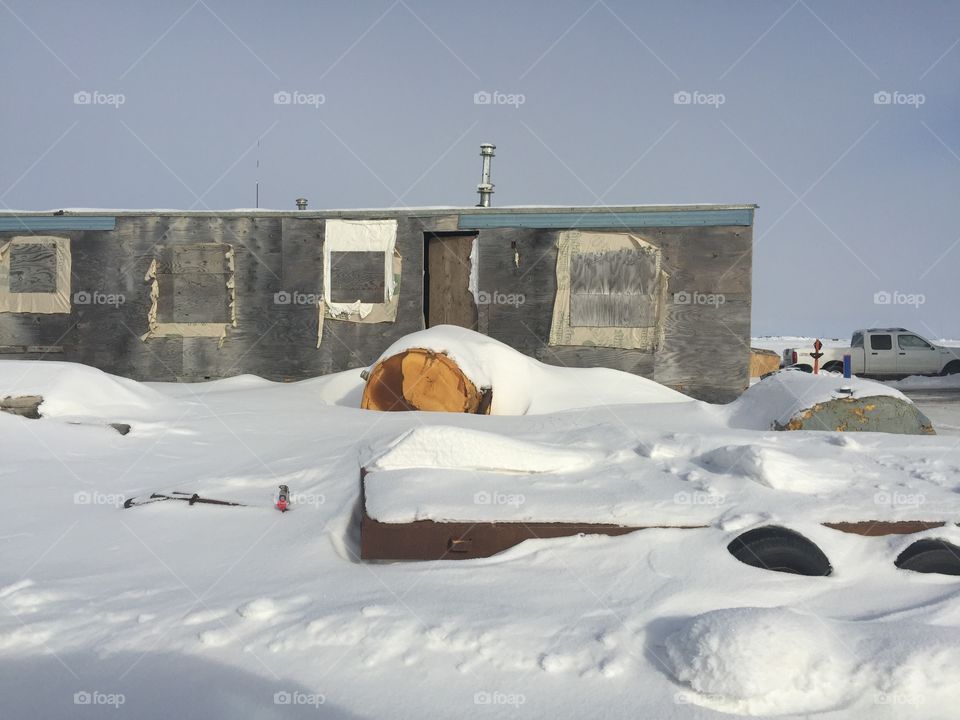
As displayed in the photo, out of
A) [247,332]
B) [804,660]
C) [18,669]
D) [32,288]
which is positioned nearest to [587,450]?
[804,660]

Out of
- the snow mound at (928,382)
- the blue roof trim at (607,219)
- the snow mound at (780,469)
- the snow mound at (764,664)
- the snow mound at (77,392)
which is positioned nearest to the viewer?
the snow mound at (764,664)

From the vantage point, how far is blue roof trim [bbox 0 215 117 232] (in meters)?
12.5

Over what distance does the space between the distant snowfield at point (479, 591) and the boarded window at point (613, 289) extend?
5210mm

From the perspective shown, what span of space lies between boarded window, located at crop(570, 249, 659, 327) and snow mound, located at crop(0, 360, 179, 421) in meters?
6.18

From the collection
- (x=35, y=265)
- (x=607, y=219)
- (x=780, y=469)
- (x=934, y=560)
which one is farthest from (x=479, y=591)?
(x=35, y=265)

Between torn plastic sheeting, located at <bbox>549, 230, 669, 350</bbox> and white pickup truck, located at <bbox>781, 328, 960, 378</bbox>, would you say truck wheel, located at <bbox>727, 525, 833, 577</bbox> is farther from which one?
white pickup truck, located at <bbox>781, 328, 960, 378</bbox>

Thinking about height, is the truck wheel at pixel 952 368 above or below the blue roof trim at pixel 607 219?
below

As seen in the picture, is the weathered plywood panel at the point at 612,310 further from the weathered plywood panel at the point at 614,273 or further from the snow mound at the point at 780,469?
the snow mound at the point at 780,469

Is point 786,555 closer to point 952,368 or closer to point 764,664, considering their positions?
point 764,664

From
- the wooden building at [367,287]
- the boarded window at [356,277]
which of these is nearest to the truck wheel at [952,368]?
the wooden building at [367,287]

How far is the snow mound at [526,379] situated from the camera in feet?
29.4

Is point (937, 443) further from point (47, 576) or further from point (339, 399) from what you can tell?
point (339, 399)

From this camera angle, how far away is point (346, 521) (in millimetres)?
4590

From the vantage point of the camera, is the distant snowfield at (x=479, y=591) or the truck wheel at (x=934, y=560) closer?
the distant snowfield at (x=479, y=591)
